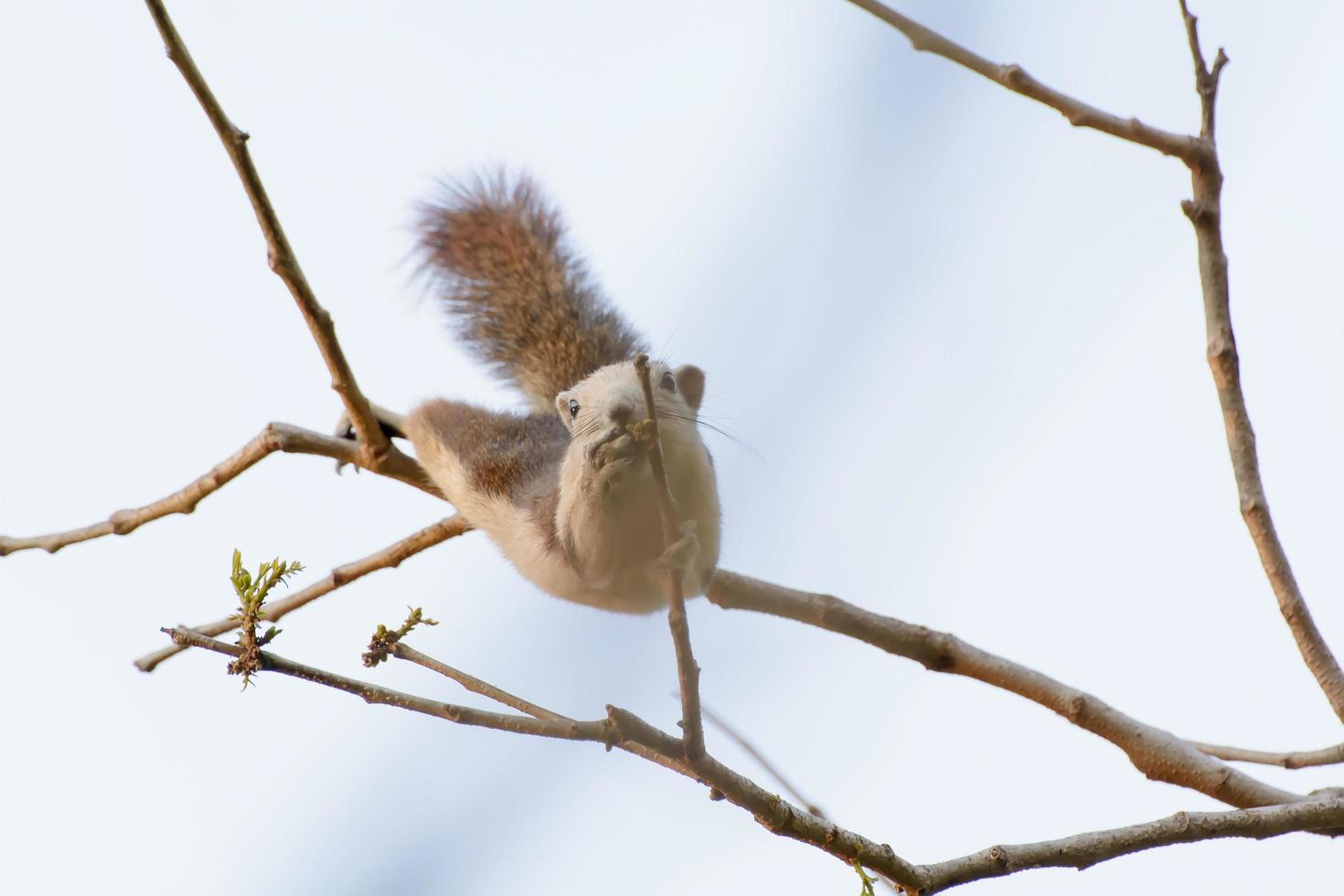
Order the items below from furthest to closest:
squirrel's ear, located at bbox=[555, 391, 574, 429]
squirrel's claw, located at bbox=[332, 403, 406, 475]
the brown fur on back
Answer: squirrel's claw, located at bbox=[332, 403, 406, 475]
the brown fur on back
squirrel's ear, located at bbox=[555, 391, 574, 429]

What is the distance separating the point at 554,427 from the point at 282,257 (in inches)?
31.6

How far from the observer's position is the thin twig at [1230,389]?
1.23 meters

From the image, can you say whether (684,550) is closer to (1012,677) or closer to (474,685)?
(474,685)

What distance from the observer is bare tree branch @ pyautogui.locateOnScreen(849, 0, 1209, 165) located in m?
0.94

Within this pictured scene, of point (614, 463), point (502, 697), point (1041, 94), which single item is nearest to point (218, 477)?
point (614, 463)

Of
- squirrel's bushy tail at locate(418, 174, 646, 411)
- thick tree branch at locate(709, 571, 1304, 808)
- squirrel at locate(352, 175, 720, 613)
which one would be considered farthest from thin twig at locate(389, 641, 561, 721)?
squirrel's bushy tail at locate(418, 174, 646, 411)

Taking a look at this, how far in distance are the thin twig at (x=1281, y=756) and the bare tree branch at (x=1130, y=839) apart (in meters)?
0.35

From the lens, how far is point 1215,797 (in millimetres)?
1518

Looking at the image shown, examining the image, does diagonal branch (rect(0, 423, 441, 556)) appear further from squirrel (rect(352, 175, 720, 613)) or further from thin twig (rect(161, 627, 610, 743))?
thin twig (rect(161, 627, 610, 743))

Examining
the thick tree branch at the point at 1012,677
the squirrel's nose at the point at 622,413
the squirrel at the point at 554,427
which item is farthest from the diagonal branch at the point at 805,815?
the squirrel's nose at the point at 622,413

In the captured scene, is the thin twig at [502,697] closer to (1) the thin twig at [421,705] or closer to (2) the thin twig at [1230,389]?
(1) the thin twig at [421,705]

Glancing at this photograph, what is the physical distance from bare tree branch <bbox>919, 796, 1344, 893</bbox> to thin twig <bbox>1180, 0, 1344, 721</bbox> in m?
0.21

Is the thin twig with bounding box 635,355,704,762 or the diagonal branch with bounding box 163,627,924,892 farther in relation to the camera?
the thin twig with bounding box 635,355,704,762

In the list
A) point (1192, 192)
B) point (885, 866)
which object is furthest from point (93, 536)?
point (1192, 192)
